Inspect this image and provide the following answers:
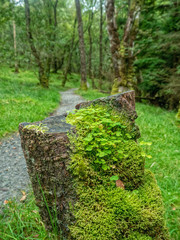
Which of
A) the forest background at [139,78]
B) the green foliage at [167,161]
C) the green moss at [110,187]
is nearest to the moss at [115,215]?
the green moss at [110,187]

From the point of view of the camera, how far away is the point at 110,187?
4.09 feet

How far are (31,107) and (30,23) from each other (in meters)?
8.74

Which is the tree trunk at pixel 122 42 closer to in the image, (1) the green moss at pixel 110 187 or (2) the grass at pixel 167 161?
(2) the grass at pixel 167 161

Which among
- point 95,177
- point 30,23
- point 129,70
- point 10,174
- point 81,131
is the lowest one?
point 10,174

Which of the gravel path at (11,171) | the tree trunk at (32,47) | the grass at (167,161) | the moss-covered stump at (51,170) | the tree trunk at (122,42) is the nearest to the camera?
the moss-covered stump at (51,170)

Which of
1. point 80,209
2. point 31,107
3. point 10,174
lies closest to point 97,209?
point 80,209

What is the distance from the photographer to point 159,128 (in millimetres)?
5098

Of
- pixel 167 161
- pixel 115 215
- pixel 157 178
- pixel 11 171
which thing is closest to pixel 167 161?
pixel 167 161

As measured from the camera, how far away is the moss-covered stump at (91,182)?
3.63 feet

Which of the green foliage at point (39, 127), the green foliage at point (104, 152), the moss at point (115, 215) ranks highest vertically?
the green foliage at point (39, 127)

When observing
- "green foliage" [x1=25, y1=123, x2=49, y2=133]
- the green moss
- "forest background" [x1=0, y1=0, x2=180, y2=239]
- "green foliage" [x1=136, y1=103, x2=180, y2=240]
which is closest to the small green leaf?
the green moss

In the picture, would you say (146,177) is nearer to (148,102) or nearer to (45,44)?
(148,102)

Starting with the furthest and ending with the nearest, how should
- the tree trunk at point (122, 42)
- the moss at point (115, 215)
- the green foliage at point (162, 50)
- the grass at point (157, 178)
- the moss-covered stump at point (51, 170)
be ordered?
1. the tree trunk at point (122, 42)
2. the green foliage at point (162, 50)
3. the grass at point (157, 178)
4. the moss-covered stump at point (51, 170)
5. the moss at point (115, 215)

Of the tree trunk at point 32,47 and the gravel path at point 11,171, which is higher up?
the tree trunk at point 32,47
